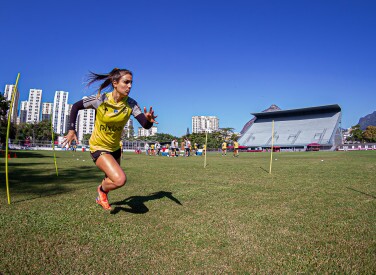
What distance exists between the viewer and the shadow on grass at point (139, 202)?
5.29 meters

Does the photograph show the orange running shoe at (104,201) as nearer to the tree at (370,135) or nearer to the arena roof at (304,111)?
the arena roof at (304,111)

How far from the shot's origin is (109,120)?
5.26 meters

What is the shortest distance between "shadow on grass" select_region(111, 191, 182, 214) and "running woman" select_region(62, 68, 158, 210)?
38 centimetres

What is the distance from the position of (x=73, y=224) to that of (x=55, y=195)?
9.18ft

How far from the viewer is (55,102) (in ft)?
550

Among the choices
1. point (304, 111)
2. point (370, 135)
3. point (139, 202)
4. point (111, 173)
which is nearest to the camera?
point (111, 173)

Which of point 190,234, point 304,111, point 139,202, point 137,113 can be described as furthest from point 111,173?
point 304,111

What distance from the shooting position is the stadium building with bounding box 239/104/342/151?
279 feet

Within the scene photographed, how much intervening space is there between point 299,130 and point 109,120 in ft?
320

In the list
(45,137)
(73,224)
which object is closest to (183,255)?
(73,224)

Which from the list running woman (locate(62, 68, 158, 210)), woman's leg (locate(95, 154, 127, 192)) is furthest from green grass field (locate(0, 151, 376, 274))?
running woman (locate(62, 68, 158, 210))

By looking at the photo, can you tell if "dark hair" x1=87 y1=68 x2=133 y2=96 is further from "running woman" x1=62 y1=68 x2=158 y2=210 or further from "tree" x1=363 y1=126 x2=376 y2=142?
"tree" x1=363 y1=126 x2=376 y2=142

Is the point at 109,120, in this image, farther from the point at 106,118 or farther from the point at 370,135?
the point at 370,135

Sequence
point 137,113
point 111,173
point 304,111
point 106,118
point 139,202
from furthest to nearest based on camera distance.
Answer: point 304,111
point 139,202
point 137,113
point 106,118
point 111,173
